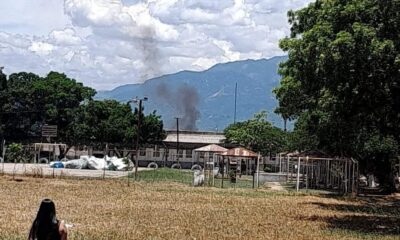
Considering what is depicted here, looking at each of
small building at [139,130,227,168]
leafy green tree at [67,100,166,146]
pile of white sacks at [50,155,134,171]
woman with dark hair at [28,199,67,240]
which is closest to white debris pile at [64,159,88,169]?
pile of white sacks at [50,155,134,171]

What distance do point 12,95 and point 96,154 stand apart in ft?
39.7

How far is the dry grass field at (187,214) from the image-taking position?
16.2m

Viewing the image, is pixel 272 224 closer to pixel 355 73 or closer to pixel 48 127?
pixel 355 73

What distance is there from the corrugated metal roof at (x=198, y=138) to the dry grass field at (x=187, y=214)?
5894 cm

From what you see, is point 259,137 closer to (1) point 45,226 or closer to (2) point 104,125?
(2) point 104,125

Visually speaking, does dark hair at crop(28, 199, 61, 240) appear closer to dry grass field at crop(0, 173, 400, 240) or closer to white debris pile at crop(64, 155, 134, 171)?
dry grass field at crop(0, 173, 400, 240)

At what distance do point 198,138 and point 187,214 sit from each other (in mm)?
75188

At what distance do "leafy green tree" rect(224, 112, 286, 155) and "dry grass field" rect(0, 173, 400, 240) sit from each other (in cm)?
4732

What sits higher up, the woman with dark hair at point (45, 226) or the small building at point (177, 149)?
the small building at point (177, 149)

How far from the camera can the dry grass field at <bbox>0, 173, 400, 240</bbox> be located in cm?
1625

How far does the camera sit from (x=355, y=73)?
1870cm

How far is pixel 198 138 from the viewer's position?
96125mm

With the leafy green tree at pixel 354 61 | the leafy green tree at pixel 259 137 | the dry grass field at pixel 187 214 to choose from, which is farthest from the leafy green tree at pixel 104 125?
the leafy green tree at pixel 354 61

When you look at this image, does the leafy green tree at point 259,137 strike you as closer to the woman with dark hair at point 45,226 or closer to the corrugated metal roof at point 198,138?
the corrugated metal roof at point 198,138
